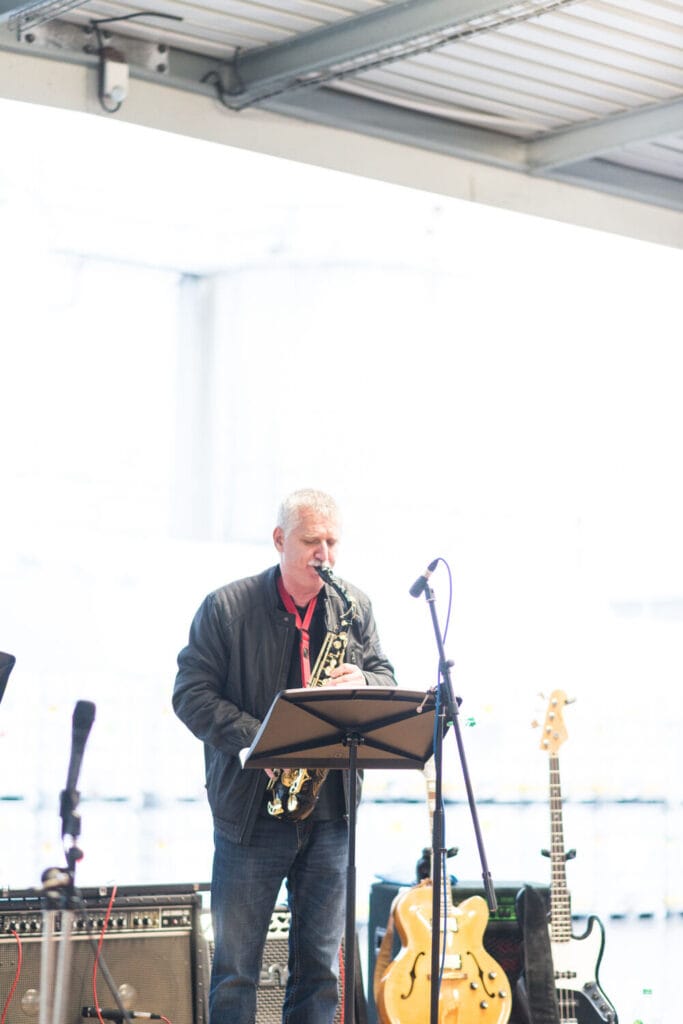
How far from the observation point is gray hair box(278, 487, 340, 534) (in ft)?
13.2

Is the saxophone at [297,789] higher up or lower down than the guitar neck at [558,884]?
higher up

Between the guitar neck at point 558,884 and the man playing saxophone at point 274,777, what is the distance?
1.14 meters

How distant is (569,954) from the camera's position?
4914mm

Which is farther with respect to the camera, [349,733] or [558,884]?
[558,884]

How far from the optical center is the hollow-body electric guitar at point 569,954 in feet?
15.9

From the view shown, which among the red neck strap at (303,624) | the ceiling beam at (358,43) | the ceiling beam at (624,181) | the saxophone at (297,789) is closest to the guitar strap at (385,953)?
the saxophone at (297,789)

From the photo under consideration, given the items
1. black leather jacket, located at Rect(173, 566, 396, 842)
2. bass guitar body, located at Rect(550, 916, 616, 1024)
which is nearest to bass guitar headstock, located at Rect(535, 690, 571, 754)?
bass guitar body, located at Rect(550, 916, 616, 1024)

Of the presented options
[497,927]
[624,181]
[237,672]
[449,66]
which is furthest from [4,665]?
[624,181]

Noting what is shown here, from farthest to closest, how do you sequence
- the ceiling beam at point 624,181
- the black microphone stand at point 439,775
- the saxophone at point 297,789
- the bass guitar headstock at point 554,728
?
the ceiling beam at point 624,181 < the bass guitar headstock at point 554,728 < the saxophone at point 297,789 < the black microphone stand at point 439,775

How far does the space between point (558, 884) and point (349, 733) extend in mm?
1738

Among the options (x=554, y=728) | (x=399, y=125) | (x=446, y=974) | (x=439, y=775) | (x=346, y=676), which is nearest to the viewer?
(x=439, y=775)

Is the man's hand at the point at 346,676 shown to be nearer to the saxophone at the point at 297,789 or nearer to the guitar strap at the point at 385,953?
the saxophone at the point at 297,789

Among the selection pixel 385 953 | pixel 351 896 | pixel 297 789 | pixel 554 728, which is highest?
pixel 554 728

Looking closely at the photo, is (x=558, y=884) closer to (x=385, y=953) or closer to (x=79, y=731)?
(x=385, y=953)
